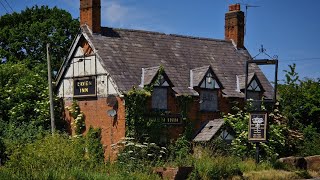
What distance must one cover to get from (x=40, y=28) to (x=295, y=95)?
2359 cm

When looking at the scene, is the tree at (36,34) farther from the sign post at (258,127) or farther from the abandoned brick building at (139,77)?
the sign post at (258,127)

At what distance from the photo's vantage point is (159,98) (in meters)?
29.2

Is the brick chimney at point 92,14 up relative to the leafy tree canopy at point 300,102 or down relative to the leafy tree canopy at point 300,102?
up

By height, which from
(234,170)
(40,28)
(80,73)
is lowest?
(234,170)

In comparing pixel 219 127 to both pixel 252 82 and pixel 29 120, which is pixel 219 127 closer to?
pixel 252 82

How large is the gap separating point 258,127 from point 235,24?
13.3m

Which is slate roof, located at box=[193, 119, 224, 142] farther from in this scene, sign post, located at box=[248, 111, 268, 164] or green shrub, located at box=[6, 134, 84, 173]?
green shrub, located at box=[6, 134, 84, 173]

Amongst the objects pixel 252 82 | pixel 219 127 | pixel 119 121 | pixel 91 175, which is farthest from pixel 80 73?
pixel 91 175

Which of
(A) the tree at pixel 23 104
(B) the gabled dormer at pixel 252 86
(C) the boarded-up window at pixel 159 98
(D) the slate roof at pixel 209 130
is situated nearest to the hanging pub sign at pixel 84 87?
(A) the tree at pixel 23 104

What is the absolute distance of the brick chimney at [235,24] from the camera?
3725cm

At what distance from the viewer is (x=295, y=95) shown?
34281 millimetres

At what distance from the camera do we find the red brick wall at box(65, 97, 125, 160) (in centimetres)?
2808

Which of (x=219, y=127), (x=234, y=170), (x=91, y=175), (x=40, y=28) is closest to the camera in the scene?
(x=91, y=175)

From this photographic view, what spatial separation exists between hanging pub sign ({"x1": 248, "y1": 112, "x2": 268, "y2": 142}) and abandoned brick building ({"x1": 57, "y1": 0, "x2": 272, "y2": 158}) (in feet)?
13.4
